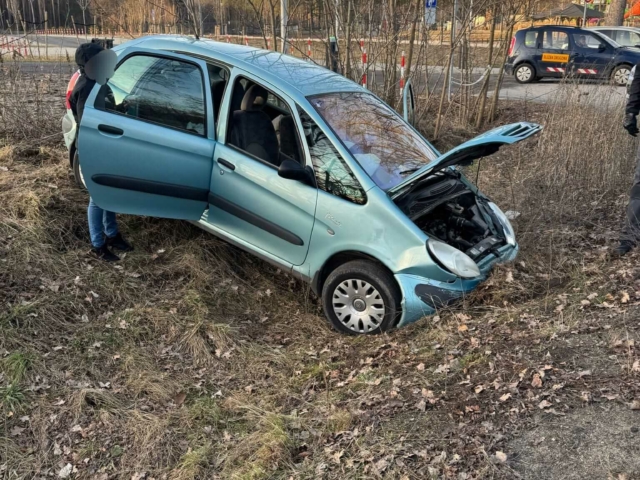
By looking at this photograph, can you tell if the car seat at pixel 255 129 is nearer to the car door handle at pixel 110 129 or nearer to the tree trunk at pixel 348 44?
the car door handle at pixel 110 129

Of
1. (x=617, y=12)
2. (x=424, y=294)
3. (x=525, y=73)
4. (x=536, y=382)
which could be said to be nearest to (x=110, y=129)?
(x=424, y=294)

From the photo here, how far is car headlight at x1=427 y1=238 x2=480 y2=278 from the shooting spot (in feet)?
13.8

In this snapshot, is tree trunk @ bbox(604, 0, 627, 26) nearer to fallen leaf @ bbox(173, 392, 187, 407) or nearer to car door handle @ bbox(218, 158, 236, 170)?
car door handle @ bbox(218, 158, 236, 170)

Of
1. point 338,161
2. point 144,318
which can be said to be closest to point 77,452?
point 144,318

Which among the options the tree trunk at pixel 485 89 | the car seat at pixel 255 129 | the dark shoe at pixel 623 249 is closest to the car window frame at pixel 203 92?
the car seat at pixel 255 129

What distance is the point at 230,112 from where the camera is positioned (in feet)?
15.9

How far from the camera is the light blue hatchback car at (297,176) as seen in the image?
4.30 m

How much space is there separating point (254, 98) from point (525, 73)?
15.0 m

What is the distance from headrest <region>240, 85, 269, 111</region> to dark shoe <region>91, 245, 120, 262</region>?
1.75 m

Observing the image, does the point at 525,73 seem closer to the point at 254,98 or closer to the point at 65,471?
the point at 254,98

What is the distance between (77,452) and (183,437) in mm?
585

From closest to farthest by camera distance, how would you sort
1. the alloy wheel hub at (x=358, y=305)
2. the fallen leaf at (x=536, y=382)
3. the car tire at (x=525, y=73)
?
the fallen leaf at (x=536, y=382) < the alloy wheel hub at (x=358, y=305) < the car tire at (x=525, y=73)

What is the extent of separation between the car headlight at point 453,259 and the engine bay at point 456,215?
224 mm

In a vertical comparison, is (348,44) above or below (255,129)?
above
